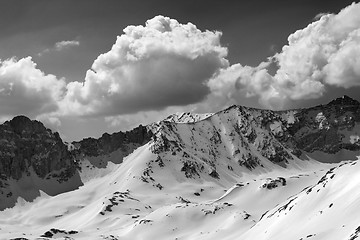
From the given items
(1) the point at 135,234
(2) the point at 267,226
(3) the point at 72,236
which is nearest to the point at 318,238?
(2) the point at 267,226

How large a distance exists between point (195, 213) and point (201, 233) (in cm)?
2243

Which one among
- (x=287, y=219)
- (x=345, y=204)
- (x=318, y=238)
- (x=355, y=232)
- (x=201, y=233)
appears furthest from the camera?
(x=201, y=233)

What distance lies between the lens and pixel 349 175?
96.7 meters

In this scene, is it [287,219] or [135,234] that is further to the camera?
[135,234]

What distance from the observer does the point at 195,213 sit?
198 metres

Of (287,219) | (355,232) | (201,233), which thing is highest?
(201,233)

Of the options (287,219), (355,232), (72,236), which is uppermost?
(72,236)

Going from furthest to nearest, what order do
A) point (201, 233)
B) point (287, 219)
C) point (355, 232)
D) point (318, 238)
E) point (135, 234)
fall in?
point (135, 234) → point (201, 233) → point (287, 219) → point (318, 238) → point (355, 232)

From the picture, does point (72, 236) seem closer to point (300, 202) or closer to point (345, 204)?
point (300, 202)

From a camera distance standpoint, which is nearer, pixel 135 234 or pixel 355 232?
pixel 355 232

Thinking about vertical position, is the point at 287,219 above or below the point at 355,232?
above

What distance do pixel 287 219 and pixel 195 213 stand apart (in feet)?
343

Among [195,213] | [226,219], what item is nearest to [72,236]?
[195,213]

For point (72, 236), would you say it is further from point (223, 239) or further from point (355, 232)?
point (355, 232)
